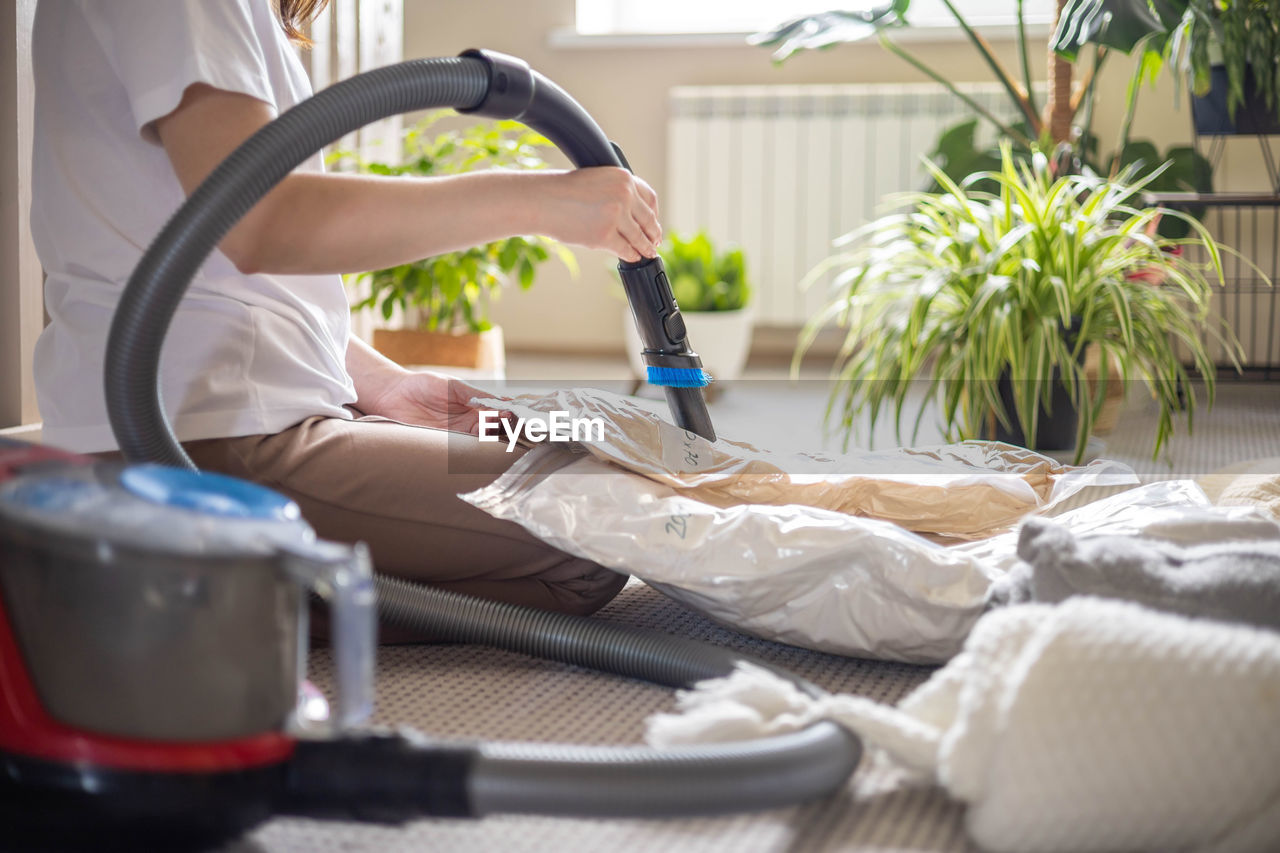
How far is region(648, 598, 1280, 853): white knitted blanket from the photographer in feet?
1.99

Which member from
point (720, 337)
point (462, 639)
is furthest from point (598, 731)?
point (720, 337)

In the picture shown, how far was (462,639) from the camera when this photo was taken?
35.9 inches

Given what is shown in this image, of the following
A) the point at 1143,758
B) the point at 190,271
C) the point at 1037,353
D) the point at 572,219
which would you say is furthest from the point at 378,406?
the point at 1037,353

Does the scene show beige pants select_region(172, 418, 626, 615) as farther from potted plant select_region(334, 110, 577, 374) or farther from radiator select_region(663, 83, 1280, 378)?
radiator select_region(663, 83, 1280, 378)

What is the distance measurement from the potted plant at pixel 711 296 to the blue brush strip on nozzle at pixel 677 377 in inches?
64.1

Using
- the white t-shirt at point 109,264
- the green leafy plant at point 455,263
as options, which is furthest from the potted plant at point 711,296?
the white t-shirt at point 109,264

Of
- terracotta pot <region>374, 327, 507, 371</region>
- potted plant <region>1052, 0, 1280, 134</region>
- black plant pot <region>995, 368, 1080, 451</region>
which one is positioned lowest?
black plant pot <region>995, 368, 1080, 451</region>

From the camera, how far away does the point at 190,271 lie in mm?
682

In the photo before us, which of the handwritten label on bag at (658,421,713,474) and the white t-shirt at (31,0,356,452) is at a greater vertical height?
the white t-shirt at (31,0,356,452)

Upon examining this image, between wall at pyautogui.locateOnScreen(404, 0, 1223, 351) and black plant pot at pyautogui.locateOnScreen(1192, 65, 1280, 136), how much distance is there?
572 mm

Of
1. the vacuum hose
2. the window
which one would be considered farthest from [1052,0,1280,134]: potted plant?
the vacuum hose

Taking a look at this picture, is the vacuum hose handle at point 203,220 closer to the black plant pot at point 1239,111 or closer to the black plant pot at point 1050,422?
the black plant pot at point 1050,422

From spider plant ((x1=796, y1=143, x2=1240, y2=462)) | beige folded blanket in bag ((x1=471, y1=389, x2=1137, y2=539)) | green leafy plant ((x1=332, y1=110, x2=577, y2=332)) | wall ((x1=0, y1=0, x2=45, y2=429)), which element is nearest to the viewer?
beige folded blanket in bag ((x1=471, y1=389, x2=1137, y2=539))

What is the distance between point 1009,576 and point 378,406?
2.19ft
